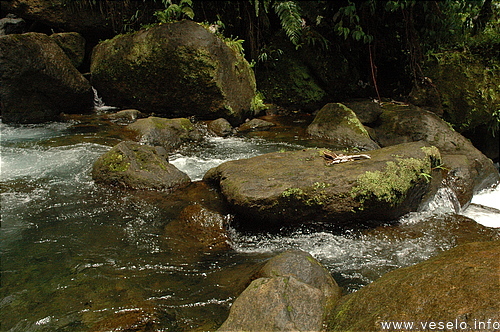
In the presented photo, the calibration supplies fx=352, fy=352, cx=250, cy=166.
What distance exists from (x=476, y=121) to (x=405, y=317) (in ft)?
28.7

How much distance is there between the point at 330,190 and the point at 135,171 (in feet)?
9.22

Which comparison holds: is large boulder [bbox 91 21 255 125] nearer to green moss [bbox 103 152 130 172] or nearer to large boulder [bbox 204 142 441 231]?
green moss [bbox 103 152 130 172]

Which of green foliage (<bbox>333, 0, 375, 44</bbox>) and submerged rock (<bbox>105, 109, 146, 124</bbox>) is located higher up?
green foliage (<bbox>333, 0, 375, 44</bbox>)

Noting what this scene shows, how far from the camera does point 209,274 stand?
10.8 ft

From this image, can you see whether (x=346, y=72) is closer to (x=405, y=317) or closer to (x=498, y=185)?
(x=498, y=185)

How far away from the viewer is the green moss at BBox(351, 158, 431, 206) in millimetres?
3896

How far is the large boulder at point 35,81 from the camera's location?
7840mm

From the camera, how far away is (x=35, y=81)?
27.0ft

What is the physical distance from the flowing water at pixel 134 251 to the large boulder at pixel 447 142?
1.10 ft

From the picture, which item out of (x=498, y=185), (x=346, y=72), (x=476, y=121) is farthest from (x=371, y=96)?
(x=498, y=185)

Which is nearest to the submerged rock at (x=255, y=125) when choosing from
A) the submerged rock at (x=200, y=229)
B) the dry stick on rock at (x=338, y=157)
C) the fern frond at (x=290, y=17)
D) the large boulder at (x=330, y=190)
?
the fern frond at (x=290, y=17)

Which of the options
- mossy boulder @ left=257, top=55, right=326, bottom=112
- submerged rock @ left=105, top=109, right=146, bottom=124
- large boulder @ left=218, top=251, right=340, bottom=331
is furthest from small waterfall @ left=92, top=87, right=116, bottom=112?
large boulder @ left=218, top=251, right=340, bottom=331

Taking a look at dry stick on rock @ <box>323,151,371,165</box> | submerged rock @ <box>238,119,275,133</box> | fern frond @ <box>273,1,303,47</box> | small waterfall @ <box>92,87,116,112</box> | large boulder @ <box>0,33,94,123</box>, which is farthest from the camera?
fern frond @ <box>273,1,303,47</box>

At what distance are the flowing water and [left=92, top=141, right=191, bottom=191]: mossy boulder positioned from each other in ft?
0.59
